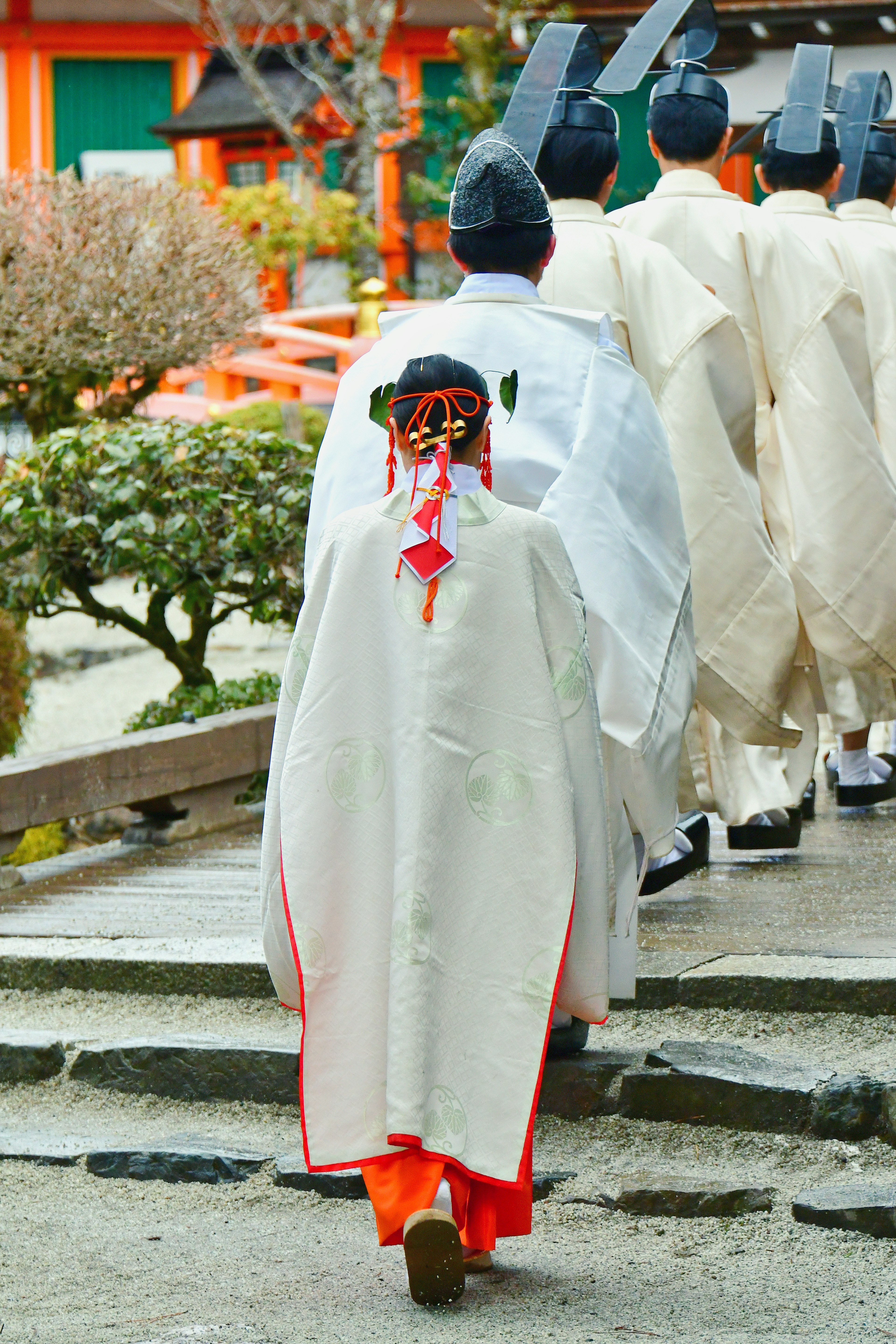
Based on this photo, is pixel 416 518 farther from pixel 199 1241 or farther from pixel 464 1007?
pixel 199 1241

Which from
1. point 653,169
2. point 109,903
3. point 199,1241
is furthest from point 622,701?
point 653,169

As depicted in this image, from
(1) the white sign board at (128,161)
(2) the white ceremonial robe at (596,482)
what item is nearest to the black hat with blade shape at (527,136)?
(2) the white ceremonial robe at (596,482)

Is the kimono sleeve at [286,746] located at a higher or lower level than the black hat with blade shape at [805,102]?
lower

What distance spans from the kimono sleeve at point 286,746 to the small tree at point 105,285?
4.79m

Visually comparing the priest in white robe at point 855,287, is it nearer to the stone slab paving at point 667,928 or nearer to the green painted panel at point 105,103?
the stone slab paving at point 667,928

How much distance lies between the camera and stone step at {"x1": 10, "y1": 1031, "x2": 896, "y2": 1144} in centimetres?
320

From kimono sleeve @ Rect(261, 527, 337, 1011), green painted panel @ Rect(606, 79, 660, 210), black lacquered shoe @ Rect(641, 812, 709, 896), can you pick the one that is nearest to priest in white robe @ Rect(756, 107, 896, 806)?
black lacquered shoe @ Rect(641, 812, 709, 896)

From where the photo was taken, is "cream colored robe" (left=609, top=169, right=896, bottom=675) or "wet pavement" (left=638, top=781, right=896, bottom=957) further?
"cream colored robe" (left=609, top=169, right=896, bottom=675)

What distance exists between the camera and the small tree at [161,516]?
20.2 ft

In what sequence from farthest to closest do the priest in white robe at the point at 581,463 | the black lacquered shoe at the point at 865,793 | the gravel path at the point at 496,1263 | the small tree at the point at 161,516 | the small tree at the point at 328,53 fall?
the small tree at the point at 328,53, the small tree at the point at 161,516, the black lacquered shoe at the point at 865,793, the priest in white robe at the point at 581,463, the gravel path at the point at 496,1263

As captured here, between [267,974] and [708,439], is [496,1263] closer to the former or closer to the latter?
[267,974]

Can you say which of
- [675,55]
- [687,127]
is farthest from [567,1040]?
[675,55]

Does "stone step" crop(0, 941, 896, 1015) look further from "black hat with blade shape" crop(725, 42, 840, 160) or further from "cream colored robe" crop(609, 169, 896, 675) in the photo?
"black hat with blade shape" crop(725, 42, 840, 160)

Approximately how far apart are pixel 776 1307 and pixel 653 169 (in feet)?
42.2
